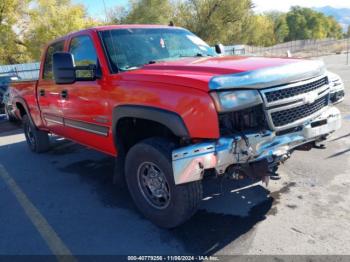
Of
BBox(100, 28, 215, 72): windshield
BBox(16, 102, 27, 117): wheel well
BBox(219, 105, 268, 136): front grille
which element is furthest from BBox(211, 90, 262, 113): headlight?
BBox(16, 102, 27, 117): wheel well

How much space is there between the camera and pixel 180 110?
2844 millimetres

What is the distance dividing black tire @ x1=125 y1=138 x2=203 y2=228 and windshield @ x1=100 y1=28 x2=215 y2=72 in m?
1.02

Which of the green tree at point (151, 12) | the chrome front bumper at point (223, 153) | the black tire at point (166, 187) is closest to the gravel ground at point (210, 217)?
the black tire at point (166, 187)

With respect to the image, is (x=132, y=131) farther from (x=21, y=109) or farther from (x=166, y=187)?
(x=21, y=109)

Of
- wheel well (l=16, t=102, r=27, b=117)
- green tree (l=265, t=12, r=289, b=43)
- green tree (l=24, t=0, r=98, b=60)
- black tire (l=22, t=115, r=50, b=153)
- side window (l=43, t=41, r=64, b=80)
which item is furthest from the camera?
green tree (l=265, t=12, r=289, b=43)

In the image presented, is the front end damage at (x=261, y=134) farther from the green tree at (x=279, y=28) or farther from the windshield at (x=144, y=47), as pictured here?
the green tree at (x=279, y=28)

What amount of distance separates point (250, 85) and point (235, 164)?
0.67m

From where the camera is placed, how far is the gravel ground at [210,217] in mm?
3014

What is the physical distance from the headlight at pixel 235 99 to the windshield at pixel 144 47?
138 centimetres

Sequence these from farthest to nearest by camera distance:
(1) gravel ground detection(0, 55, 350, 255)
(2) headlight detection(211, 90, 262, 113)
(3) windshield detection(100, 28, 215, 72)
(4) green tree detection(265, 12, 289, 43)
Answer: (4) green tree detection(265, 12, 289, 43) < (3) windshield detection(100, 28, 215, 72) < (1) gravel ground detection(0, 55, 350, 255) < (2) headlight detection(211, 90, 262, 113)

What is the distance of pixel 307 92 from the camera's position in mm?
3146

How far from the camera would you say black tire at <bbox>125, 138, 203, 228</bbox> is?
3029 mm

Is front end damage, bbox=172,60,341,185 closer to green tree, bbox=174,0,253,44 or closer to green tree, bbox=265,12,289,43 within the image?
green tree, bbox=174,0,253,44

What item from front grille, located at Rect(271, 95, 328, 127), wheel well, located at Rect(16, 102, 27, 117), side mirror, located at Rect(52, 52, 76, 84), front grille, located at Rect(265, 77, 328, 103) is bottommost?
wheel well, located at Rect(16, 102, 27, 117)
